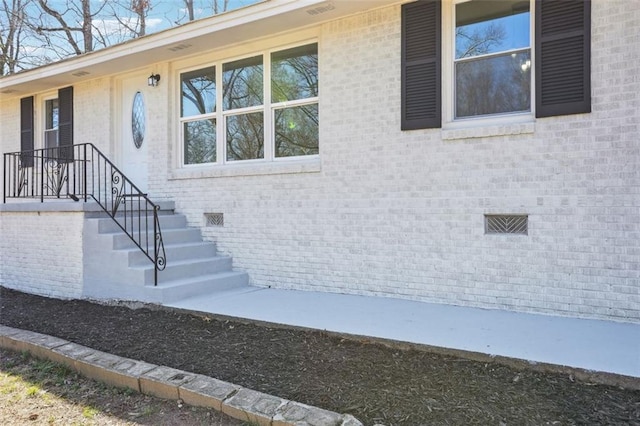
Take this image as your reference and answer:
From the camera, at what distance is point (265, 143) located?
6297 mm

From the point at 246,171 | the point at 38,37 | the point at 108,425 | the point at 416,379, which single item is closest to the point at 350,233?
the point at 246,171

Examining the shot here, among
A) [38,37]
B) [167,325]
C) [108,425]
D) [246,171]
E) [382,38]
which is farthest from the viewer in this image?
[38,37]

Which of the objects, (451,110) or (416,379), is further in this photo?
(451,110)

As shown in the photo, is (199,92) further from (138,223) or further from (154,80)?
(138,223)

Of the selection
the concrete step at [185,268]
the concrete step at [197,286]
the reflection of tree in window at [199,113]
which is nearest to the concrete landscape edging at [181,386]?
the concrete step at [197,286]

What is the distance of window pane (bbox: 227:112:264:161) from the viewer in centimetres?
639

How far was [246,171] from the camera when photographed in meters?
6.20

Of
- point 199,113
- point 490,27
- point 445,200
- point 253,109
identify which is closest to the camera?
point 490,27

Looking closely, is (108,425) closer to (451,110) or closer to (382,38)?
(451,110)

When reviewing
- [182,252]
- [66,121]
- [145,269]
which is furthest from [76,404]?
[66,121]

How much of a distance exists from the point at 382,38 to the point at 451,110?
1.20m

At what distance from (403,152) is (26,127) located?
25.8 ft

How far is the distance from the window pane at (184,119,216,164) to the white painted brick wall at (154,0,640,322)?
2.16 ft

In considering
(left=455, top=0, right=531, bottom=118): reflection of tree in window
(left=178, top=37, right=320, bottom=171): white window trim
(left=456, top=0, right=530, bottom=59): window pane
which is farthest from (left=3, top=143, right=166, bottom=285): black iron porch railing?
(left=456, top=0, right=530, bottom=59): window pane
